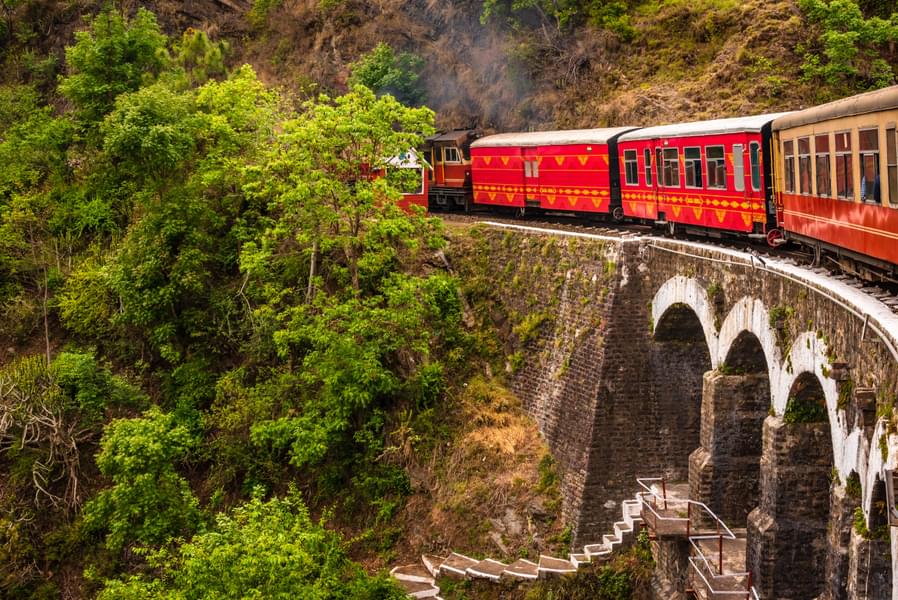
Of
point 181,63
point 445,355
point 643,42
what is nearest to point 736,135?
point 445,355

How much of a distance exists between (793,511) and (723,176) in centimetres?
848

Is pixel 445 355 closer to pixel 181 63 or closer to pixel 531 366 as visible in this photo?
pixel 531 366

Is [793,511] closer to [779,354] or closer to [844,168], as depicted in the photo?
[779,354]

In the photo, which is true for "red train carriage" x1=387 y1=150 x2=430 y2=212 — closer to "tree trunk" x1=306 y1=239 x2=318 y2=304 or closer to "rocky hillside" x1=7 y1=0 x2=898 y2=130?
"tree trunk" x1=306 y1=239 x2=318 y2=304

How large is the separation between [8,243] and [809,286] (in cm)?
2640

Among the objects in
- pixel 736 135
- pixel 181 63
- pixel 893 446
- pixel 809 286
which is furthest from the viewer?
pixel 181 63

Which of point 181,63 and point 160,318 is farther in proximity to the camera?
point 181,63

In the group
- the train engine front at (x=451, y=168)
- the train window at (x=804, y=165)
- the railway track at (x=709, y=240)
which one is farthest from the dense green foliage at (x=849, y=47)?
the train window at (x=804, y=165)

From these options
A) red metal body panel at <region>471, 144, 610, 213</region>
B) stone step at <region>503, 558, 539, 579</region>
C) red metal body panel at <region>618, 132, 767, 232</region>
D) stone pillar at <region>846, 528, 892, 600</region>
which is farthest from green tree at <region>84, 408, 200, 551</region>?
stone pillar at <region>846, 528, 892, 600</region>

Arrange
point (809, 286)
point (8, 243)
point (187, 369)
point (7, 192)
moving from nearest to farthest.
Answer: point (809, 286), point (187, 369), point (8, 243), point (7, 192)

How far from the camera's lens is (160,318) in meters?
32.2

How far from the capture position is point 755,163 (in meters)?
22.8

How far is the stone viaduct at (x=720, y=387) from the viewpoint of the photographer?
13.9 meters

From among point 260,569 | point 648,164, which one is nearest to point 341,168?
point 648,164
